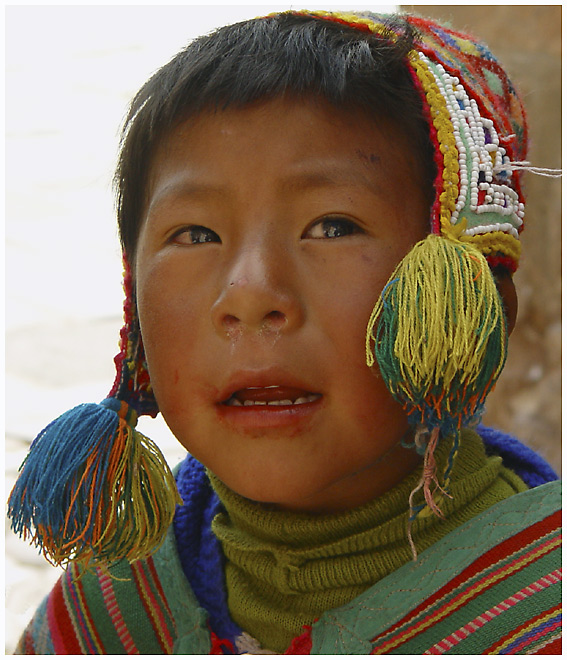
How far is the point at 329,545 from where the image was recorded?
3.99ft

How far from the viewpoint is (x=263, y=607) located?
50.3 inches

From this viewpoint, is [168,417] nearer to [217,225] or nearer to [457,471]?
[217,225]

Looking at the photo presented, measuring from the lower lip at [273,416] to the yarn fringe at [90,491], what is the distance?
211 mm

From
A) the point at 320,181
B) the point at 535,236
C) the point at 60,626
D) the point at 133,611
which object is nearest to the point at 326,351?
the point at 320,181

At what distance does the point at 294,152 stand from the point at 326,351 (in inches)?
10.4

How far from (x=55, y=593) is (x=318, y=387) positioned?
0.67 metres

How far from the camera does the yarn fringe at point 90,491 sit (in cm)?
121

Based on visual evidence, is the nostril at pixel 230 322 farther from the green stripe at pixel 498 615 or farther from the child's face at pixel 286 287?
the green stripe at pixel 498 615

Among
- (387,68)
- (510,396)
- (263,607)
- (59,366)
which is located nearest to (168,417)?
(263,607)

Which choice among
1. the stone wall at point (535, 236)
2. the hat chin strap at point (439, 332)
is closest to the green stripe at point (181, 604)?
the hat chin strap at point (439, 332)

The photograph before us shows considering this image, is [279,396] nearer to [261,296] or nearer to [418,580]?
[261,296]

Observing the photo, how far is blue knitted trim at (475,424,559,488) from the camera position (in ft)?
4.56

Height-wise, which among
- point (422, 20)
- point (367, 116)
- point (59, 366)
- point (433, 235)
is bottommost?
point (59, 366)

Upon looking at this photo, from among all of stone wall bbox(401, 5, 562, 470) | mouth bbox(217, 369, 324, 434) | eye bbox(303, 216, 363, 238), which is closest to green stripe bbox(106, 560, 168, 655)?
mouth bbox(217, 369, 324, 434)
